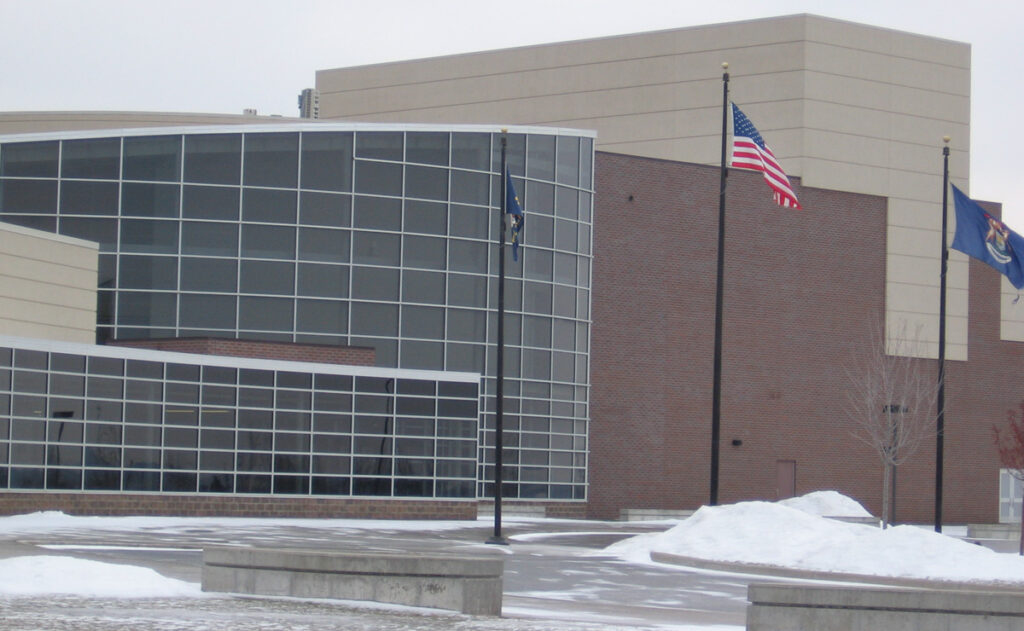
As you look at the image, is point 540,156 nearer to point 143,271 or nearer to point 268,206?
point 268,206

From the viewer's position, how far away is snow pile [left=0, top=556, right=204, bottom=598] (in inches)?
615

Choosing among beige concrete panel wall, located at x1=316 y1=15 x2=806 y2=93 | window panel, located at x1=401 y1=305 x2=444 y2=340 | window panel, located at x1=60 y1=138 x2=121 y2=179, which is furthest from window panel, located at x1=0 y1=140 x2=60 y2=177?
beige concrete panel wall, located at x1=316 y1=15 x2=806 y2=93

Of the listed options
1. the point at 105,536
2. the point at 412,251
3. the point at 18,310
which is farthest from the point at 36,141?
the point at 105,536

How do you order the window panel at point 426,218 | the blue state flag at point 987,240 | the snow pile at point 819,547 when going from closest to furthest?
the snow pile at point 819,547 < the blue state flag at point 987,240 < the window panel at point 426,218

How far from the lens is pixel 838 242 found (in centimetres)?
5144

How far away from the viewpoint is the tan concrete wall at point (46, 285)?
113 feet

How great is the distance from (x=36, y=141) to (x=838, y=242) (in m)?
26.6

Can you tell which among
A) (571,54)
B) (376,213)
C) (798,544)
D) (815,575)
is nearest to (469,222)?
(376,213)

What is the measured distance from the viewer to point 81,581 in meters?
16.1

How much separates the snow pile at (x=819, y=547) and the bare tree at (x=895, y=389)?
22.2m

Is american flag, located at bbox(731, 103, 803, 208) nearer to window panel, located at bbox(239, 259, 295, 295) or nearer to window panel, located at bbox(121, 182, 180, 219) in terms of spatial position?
window panel, located at bbox(239, 259, 295, 295)

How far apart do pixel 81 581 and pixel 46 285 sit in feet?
69.0

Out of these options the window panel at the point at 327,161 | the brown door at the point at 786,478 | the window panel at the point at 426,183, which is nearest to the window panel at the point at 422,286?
the window panel at the point at 426,183

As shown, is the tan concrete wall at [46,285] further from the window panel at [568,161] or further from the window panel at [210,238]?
the window panel at [568,161]
